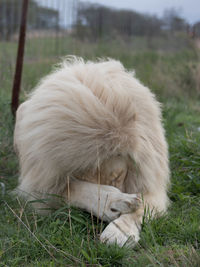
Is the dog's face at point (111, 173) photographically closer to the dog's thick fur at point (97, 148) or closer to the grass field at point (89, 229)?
the dog's thick fur at point (97, 148)

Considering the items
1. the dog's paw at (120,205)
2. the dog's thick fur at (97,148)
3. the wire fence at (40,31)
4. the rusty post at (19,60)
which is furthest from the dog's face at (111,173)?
the wire fence at (40,31)

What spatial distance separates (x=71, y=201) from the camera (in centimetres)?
272

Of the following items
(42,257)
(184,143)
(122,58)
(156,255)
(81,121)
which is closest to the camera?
(156,255)

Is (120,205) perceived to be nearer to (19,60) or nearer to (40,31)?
(19,60)

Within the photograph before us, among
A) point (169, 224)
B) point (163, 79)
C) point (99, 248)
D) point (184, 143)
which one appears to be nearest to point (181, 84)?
point (163, 79)

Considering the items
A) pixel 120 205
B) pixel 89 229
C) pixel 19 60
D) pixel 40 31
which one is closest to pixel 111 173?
pixel 120 205

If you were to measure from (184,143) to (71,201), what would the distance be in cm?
180

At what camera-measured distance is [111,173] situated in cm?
263

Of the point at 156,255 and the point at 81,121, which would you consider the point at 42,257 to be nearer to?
the point at 156,255

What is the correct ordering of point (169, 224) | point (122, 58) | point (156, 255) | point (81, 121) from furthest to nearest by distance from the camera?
point (122, 58) < point (169, 224) < point (81, 121) < point (156, 255)

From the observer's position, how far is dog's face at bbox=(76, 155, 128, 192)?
2.57 metres

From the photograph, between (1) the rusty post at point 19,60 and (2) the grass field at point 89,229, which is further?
(1) the rusty post at point 19,60

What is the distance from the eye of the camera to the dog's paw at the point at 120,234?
2.30 metres

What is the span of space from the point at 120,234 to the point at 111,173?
44 centimetres
